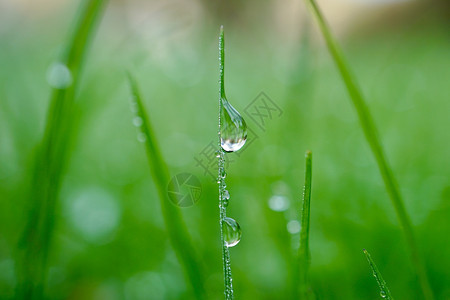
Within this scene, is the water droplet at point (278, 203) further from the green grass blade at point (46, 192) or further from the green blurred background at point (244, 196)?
the green grass blade at point (46, 192)

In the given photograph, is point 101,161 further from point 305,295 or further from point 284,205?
point 305,295

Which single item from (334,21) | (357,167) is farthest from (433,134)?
(334,21)

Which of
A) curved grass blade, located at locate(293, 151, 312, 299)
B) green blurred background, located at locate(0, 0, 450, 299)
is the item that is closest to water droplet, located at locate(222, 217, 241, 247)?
curved grass blade, located at locate(293, 151, 312, 299)

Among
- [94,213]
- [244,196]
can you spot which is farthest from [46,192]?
[244,196]

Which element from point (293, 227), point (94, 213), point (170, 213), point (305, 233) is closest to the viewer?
point (305, 233)

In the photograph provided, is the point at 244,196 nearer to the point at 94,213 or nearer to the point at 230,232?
the point at 94,213

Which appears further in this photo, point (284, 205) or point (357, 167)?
point (357, 167)
